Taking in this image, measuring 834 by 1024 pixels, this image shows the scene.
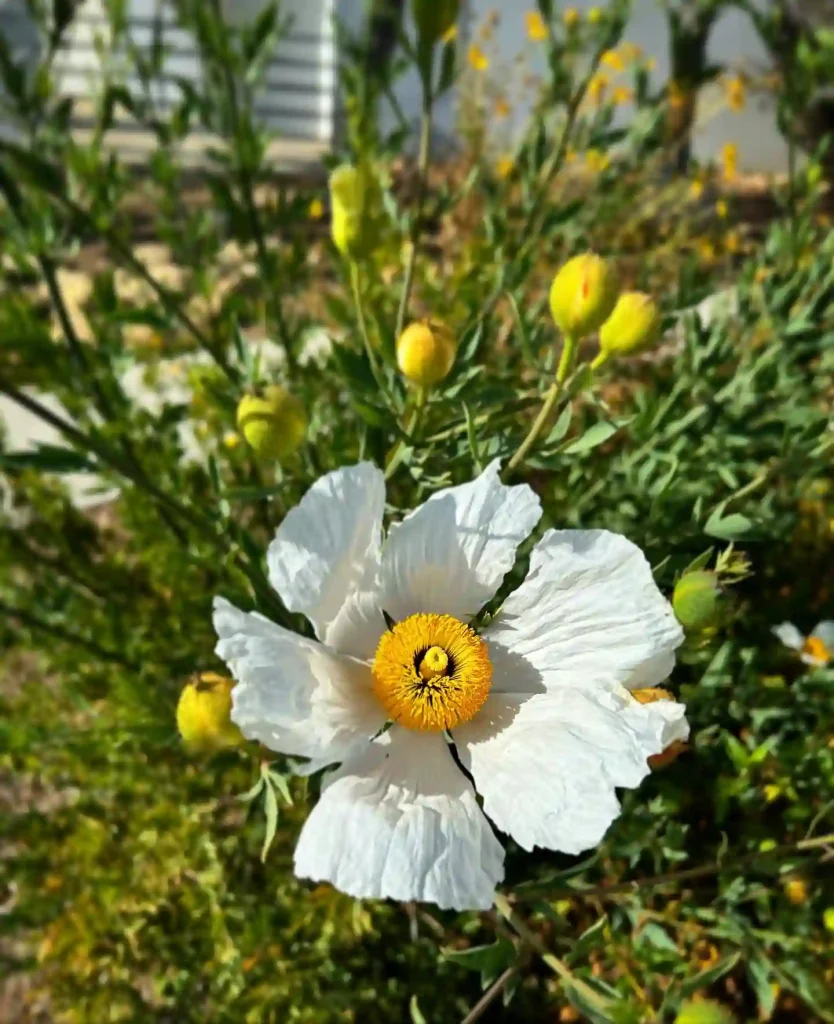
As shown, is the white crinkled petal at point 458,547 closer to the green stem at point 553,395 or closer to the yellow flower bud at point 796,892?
the green stem at point 553,395

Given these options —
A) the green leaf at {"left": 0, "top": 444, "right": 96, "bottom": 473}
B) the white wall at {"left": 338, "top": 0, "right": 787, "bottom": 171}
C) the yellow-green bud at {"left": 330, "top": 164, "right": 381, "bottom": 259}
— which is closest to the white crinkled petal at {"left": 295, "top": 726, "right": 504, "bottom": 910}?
the green leaf at {"left": 0, "top": 444, "right": 96, "bottom": 473}

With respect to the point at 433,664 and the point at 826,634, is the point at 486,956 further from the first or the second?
the point at 826,634

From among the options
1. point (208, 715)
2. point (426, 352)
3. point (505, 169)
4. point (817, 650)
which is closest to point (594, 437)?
point (426, 352)

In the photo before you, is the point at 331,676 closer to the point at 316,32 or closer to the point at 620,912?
the point at 620,912

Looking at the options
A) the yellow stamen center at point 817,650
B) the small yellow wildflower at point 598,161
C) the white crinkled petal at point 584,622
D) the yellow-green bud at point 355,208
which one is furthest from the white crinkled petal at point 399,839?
the small yellow wildflower at point 598,161

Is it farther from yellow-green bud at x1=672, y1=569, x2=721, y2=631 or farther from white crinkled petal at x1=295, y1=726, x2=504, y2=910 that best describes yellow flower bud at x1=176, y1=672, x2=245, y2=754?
yellow-green bud at x1=672, y1=569, x2=721, y2=631

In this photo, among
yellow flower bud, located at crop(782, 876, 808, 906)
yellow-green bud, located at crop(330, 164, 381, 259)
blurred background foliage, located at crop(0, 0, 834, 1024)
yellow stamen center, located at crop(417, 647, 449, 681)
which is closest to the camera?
yellow stamen center, located at crop(417, 647, 449, 681)
